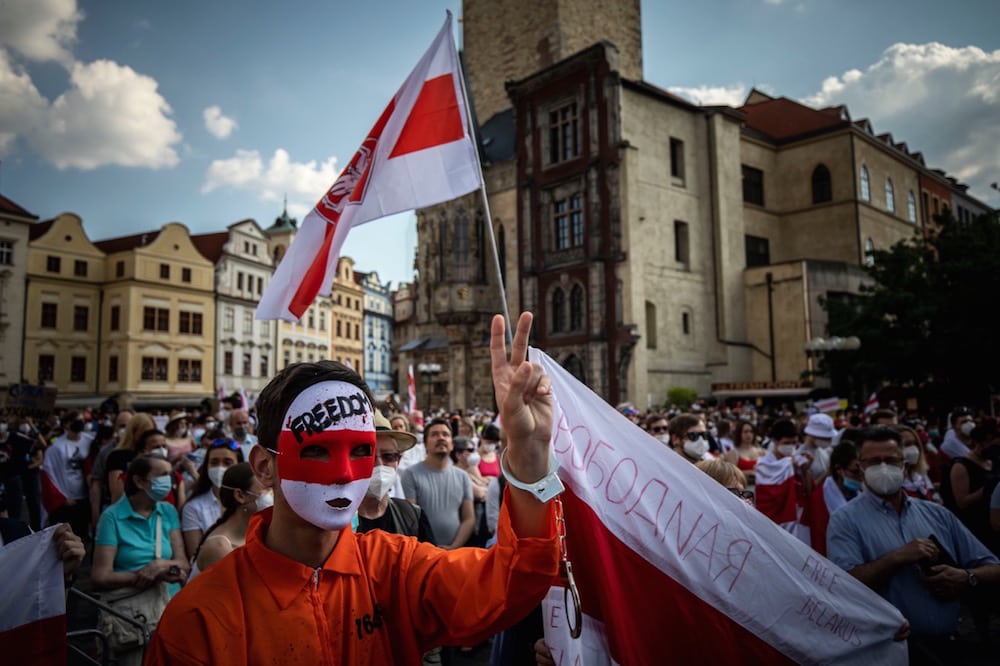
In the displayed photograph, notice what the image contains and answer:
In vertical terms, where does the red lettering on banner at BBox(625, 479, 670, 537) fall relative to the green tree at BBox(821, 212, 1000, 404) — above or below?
below

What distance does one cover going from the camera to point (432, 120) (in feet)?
19.2

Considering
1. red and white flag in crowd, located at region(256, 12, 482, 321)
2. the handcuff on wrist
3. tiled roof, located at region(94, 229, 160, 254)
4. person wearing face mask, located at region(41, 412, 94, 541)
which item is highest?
tiled roof, located at region(94, 229, 160, 254)

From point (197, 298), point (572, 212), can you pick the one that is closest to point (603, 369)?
point (572, 212)

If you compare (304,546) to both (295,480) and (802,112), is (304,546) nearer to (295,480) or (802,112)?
(295,480)

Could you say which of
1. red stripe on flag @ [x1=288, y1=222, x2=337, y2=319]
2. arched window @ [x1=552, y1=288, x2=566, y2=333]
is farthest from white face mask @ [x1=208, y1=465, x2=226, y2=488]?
arched window @ [x1=552, y1=288, x2=566, y2=333]

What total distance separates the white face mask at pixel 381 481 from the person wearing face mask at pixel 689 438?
276cm

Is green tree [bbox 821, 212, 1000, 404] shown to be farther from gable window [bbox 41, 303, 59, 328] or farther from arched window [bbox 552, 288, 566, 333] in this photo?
gable window [bbox 41, 303, 59, 328]

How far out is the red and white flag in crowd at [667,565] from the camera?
2664 millimetres

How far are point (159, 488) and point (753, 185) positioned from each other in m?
41.8

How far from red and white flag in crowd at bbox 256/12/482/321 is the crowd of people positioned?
1.59 m

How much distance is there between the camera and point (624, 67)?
4159 cm

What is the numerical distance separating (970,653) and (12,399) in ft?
87.4

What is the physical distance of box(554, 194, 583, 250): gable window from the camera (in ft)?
112

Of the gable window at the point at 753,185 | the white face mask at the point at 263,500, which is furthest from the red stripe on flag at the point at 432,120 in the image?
the gable window at the point at 753,185
